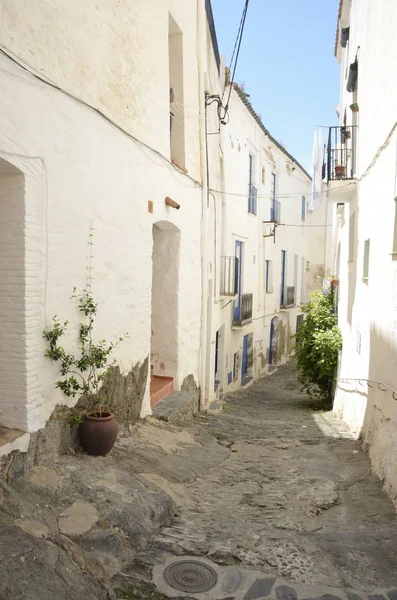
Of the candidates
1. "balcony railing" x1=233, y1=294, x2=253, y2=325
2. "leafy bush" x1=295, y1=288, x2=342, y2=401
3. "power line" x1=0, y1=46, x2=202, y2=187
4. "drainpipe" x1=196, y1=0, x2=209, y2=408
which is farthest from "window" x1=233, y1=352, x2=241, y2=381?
Result: "power line" x1=0, y1=46, x2=202, y2=187

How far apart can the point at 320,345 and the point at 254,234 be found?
19.5 ft

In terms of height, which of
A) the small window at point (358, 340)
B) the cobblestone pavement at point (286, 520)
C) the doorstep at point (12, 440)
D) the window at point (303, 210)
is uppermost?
the window at point (303, 210)

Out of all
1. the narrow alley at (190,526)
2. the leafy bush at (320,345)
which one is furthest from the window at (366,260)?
the leafy bush at (320,345)

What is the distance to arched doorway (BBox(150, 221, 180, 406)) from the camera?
884cm

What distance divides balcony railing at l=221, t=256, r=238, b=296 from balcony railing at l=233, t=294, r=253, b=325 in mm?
2247

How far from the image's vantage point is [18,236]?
14.5 feet

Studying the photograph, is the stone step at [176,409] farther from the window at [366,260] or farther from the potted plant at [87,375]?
the window at [366,260]

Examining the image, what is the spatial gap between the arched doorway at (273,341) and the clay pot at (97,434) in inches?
664

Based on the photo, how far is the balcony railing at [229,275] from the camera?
514 inches

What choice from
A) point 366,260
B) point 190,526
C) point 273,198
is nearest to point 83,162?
point 190,526

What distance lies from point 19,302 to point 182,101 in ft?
19.1

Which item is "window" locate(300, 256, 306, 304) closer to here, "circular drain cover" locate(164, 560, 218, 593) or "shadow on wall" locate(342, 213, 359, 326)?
"shadow on wall" locate(342, 213, 359, 326)

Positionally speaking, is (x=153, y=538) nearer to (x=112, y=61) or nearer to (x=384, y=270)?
(x=384, y=270)

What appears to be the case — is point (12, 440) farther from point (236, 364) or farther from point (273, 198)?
point (273, 198)
